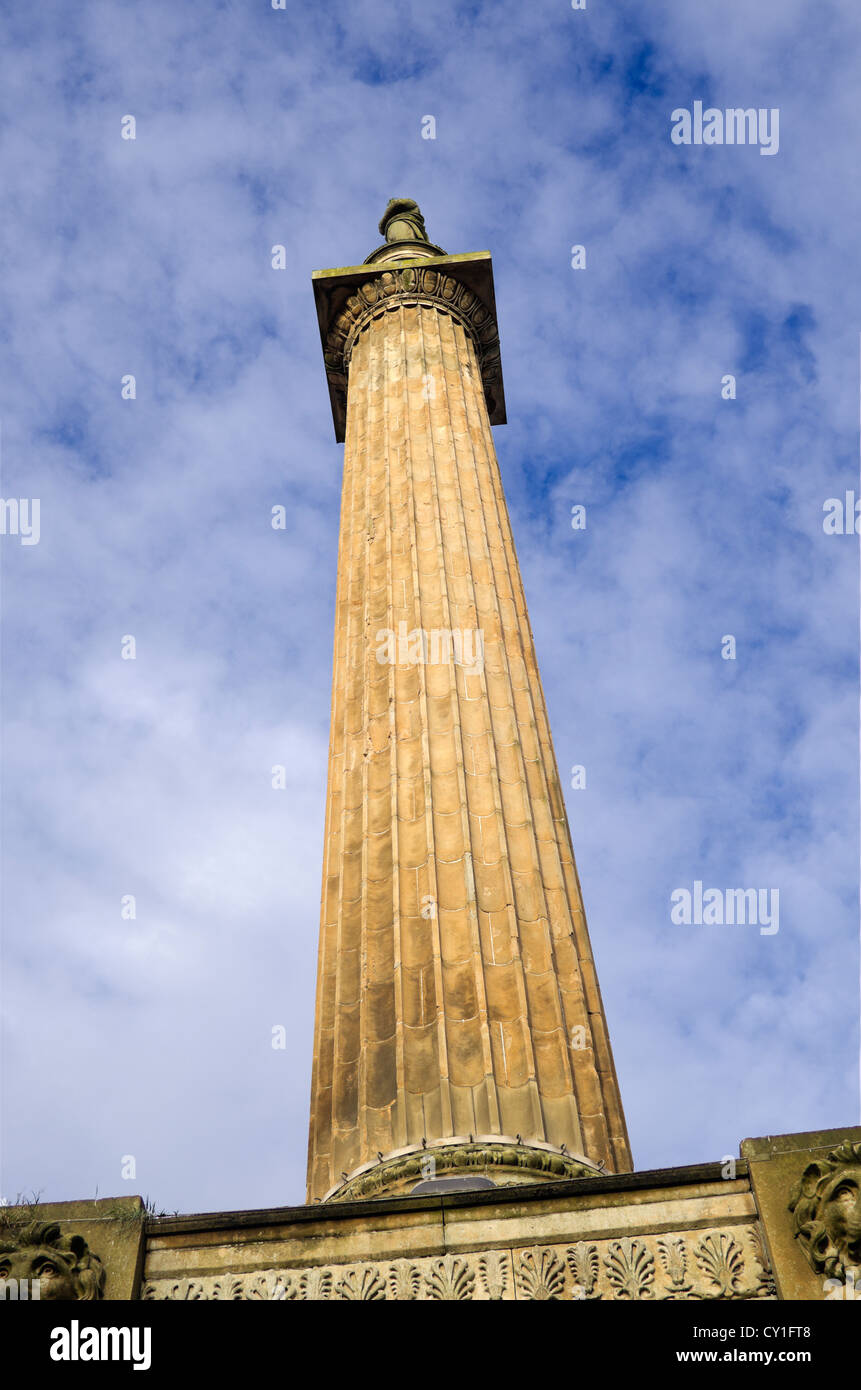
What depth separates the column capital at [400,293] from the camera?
1085 inches

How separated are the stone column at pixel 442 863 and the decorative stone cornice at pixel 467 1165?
27 mm

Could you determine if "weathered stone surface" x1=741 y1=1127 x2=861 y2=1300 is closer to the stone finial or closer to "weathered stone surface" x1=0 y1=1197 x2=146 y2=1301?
"weathered stone surface" x1=0 y1=1197 x2=146 y2=1301

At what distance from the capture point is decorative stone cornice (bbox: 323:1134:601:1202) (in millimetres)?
13023

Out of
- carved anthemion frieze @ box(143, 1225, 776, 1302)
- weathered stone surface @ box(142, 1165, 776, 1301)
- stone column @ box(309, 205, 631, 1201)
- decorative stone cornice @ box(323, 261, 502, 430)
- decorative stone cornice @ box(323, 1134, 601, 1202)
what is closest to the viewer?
→ carved anthemion frieze @ box(143, 1225, 776, 1302)

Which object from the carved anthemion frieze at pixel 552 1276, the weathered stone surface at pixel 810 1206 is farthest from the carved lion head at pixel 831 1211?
the carved anthemion frieze at pixel 552 1276

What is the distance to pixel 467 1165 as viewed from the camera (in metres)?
13.1

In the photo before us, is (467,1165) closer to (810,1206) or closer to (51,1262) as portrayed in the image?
(810,1206)

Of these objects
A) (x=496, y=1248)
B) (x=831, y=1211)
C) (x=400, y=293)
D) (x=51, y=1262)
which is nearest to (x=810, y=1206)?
(x=831, y=1211)

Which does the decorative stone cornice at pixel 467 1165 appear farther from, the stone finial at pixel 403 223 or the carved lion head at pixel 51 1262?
the stone finial at pixel 403 223

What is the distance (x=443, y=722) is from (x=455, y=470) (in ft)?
20.0

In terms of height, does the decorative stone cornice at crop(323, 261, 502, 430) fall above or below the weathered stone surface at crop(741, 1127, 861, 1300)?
above

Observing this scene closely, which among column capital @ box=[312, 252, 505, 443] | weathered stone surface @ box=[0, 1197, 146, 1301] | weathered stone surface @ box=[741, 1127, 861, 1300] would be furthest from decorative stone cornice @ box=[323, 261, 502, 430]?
weathered stone surface @ box=[741, 1127, 861, 1300]

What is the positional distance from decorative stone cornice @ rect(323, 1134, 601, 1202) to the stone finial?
70.1 feet
